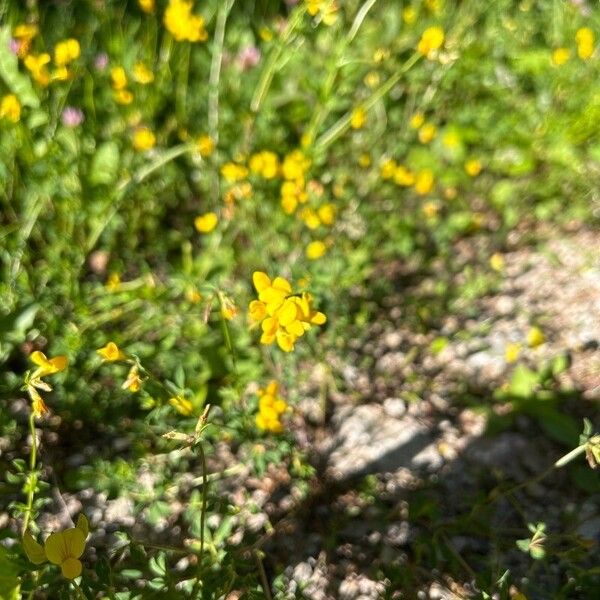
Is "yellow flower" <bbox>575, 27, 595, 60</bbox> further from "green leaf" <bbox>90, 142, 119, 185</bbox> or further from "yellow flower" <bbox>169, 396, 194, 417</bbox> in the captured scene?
"yellow flower" <bbox>169, 396, 194, 417</bbox>

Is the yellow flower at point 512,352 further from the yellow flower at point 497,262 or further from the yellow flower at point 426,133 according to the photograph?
the yellow flower at point 426,133

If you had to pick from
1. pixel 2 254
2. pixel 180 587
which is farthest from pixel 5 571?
pixel 2 254

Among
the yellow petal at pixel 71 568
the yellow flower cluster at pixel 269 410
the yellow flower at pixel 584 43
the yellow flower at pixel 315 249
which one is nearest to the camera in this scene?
the yellow petal at pixel 71 568

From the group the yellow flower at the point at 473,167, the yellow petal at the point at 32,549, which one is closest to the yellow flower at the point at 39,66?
the yellow petal at the point at 32,549

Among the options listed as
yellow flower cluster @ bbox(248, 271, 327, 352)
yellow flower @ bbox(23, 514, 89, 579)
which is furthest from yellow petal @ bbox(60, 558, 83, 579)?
yellow flower cluster @ bbox(248, 271, 327, 352)

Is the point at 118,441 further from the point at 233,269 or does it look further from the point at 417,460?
the point at 417,460
